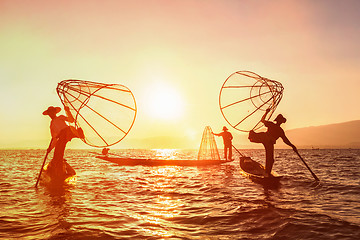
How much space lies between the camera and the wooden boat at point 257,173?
1359cm

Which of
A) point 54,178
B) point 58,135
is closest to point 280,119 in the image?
point 58,135

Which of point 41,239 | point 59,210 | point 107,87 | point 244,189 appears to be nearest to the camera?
point 41,239

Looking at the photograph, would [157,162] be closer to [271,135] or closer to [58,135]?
[58,135]

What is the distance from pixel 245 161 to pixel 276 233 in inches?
583

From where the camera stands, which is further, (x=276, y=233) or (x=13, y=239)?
(x=276, y=233)

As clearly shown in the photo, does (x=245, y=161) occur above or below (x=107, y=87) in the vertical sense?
below

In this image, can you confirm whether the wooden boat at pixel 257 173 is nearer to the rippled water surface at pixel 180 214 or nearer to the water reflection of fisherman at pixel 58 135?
the rippled water surface at pixel 180 214

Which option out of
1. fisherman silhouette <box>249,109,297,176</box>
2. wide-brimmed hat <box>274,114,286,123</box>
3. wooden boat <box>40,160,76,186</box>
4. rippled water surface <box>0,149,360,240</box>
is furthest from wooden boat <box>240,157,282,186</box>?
wooden boat <box>40,160,76,186</box>

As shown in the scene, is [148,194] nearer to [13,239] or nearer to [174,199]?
[174,199]

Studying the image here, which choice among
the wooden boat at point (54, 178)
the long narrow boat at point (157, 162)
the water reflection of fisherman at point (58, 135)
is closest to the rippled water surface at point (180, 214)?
the wooden boat at point (54, 178)

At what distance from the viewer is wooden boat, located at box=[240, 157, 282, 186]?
13.6 metres

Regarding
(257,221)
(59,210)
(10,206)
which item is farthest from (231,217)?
(10,206)

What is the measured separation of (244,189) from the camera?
1315 centimetres

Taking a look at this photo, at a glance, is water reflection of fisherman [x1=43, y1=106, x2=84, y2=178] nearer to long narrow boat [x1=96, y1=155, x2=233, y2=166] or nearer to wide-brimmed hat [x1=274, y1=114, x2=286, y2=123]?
wide-brimmed hat [x1=274, y1=114, x2=286, y2=123]
